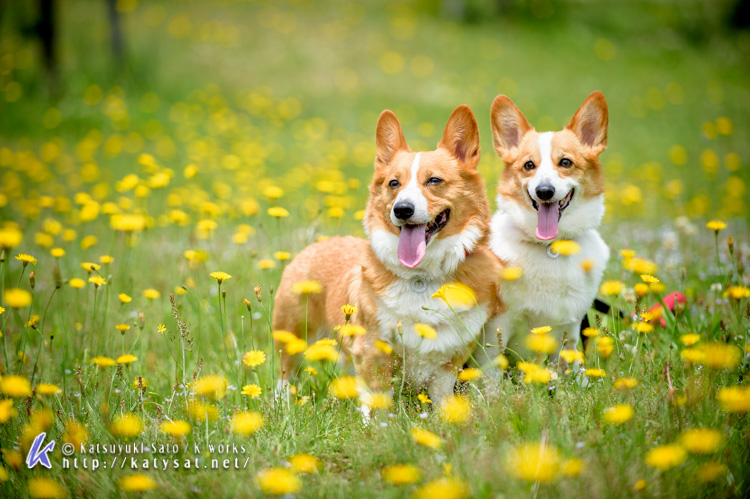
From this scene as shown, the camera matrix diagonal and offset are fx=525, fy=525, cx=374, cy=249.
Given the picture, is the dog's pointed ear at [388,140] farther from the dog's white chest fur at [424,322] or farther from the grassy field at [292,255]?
the dog's white chest fur at [424,322]

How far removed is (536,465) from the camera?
1.50 meters

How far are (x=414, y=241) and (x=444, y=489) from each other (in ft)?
4.04

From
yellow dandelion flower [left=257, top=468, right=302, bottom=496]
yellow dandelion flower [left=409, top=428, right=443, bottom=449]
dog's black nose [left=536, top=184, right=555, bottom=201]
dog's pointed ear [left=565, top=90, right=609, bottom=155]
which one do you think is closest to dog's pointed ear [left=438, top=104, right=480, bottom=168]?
dog's black nose [left=536, top=184, right=555, bottom=201]

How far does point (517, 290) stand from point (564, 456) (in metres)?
1.00

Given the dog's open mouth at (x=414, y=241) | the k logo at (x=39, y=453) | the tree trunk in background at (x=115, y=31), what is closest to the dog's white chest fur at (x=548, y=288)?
the dog's open mouth at (x=414, y=241)

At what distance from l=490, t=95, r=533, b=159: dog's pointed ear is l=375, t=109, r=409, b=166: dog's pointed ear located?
1.79 feet

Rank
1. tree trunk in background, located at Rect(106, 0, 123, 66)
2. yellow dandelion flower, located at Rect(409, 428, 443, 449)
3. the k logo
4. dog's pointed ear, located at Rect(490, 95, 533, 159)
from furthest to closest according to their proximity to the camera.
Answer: tree trunk in background, located at Rect(106, 0, 123, 66), dog's pointed ear, located at Rect(490, 95, 533, 159), the k logo, yellow dandelion flower, located at Rect(409, 428, 443, 449)

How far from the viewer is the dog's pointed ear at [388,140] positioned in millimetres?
2799

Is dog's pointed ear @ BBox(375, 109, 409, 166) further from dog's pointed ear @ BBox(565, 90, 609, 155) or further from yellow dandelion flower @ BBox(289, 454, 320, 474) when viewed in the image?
yellow dandelion flower @ BBox(289, 454, 320, 474)

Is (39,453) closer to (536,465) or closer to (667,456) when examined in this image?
(536,465)

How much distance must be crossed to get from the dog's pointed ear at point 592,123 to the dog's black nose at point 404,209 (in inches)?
43.1

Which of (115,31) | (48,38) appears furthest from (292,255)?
(115,31)

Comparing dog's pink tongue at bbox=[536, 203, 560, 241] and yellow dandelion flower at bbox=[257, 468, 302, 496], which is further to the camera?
dog's pink tongue at bbox=[536, 203, 560, 241]

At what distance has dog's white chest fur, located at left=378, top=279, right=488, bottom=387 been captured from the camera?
7.89ft
